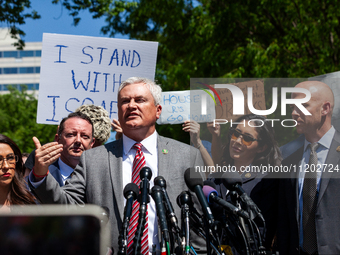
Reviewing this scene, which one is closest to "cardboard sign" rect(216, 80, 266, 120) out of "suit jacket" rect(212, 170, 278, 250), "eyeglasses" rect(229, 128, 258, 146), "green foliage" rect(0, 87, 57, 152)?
"eyeglasses" rect(229, 128, 258, 146)

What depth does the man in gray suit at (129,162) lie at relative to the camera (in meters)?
2.57

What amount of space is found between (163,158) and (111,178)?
390 mm

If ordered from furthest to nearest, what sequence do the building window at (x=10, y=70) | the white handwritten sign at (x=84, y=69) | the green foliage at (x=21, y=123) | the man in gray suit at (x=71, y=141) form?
the building window at (x=10, y=70), the green foliage at (x=21, y=123), the white handwritten sign at (x=84, y=69), the man in gray suit at (x=71, y=141)

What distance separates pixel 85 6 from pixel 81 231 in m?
7.12

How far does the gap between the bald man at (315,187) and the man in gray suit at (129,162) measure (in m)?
0.75

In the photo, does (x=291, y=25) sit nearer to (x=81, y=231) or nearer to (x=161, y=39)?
(x=161, y=39)

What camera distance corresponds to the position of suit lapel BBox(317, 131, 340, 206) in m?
2.66

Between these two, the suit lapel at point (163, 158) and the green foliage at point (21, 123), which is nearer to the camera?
the suit lapel at point (163, 158)

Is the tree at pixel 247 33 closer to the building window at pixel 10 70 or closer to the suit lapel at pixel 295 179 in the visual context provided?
the suit lapel at pixel 295 179

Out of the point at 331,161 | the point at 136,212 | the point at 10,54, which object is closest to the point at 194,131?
the point at 331,161

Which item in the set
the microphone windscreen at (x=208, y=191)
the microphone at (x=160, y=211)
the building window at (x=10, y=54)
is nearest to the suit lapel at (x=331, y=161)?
the microphone windscreen at (x=208, y=191)

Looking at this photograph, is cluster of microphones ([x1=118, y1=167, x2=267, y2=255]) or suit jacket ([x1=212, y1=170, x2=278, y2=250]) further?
suit jacket ([x1=212, y1=170, x2=278, y2=250])

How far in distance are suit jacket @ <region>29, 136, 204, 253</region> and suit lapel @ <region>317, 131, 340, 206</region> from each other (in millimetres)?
855

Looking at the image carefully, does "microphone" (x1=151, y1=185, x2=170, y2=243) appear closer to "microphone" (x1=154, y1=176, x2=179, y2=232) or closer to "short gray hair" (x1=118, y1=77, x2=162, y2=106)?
"microphone" (x1=154, y1=176, x2=179, y2=232)
